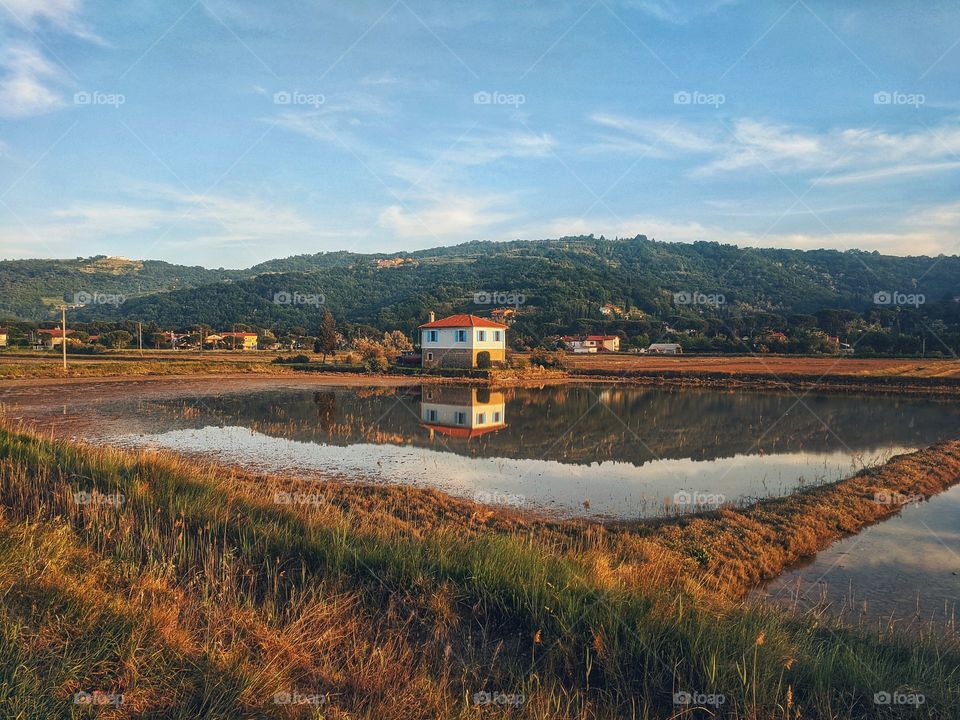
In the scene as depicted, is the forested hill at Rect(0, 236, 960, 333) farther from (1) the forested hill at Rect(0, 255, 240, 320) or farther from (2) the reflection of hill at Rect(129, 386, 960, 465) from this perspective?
(2) the reflection of hill at Rect(129, 386, 960, 465)

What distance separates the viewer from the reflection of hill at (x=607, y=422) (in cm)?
1830

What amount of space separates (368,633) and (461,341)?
145ft

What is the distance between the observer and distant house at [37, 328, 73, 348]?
73.6m

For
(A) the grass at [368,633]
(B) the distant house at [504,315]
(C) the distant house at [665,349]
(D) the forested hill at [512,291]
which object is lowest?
(C) the distant house at [665,349]

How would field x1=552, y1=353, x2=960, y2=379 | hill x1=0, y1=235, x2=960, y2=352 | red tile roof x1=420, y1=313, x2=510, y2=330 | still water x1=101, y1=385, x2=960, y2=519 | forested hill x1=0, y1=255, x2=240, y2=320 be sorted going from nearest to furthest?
still water x1=101, y1=385, x2=960, y2=519 → field x1=552, y1=353, x2=960, y2=379 → red tile roof x1=420, y1=313, x2=510, y2=330 → hill x1=0, y1=235, x2=960, y2=352 → forested hill x1=0, y1=255, x2=240, y2=320

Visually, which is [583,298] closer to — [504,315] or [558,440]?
[504,315]

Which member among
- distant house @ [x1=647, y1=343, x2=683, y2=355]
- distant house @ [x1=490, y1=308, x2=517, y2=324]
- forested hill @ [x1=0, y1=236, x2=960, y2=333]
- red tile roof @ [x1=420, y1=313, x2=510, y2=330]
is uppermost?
forested hill @ [x1=0, y1=236, x2=960, y2=333]

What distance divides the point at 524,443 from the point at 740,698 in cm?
1524

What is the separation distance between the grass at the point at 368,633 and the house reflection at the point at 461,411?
14571mm

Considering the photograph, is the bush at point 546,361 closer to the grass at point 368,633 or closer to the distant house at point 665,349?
the distant house at point 665,349

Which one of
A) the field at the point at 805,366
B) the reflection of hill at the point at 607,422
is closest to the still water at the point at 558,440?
the reflection of hill at the point at 607,422

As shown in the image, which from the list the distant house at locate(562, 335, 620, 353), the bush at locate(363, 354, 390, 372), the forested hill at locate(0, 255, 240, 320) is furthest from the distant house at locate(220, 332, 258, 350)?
the forested hill at locate(0, 255, 240, 320)

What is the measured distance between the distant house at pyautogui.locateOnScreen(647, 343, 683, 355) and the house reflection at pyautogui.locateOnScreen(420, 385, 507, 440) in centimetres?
4981

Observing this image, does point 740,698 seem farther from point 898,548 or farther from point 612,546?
point 898,548
